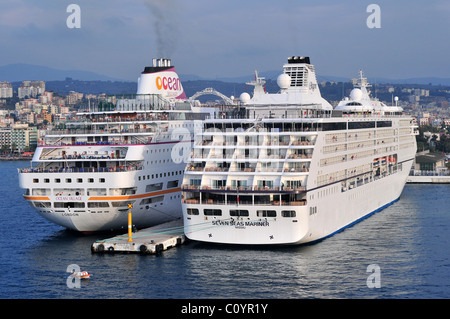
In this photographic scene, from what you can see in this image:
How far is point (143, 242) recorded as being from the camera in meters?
40.8

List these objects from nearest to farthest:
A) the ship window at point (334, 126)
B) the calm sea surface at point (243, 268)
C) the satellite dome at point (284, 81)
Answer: the calm sea surface at point (243, 268), the ship window at point (334, 126), the satellite dome at point (284, 81)

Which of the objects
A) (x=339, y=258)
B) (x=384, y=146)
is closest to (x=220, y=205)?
(x=339, y=258)

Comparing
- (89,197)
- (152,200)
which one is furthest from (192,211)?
(152,200)

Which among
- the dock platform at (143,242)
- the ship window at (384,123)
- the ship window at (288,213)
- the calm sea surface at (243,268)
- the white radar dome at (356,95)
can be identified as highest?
the white radar dome at (356,95)

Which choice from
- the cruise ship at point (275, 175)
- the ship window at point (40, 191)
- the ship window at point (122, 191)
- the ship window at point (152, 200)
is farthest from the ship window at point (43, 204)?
the cruise ship at point (275, 175)

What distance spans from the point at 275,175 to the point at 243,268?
5728 millimetres

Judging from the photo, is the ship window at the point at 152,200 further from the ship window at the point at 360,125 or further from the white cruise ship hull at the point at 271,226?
the ship window at the point at 360,125

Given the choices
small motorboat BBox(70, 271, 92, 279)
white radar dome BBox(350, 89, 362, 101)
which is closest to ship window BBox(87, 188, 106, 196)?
small motorboat BBox(70, 271, 92, 279)

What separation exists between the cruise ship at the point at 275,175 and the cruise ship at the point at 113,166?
5.79m

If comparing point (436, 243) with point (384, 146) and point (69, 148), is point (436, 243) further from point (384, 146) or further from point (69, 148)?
point (69, 148)

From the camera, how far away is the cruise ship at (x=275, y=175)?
1517 inches

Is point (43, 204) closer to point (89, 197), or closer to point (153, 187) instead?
point (89, 197)

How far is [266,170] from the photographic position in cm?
3953

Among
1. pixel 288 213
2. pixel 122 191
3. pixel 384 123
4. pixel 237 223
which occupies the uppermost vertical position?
pixel 384 123
